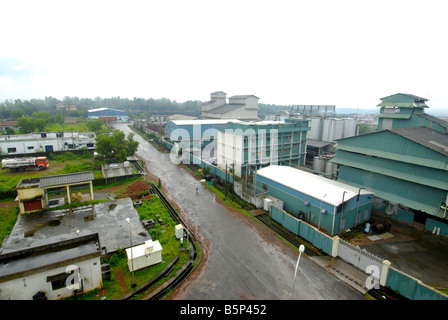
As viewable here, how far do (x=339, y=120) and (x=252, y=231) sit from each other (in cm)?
2499

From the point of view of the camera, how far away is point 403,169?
1659cm

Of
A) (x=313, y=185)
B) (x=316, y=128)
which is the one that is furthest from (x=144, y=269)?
(x=316, y=128)

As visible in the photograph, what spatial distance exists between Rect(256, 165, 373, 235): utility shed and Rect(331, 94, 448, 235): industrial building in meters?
2.11

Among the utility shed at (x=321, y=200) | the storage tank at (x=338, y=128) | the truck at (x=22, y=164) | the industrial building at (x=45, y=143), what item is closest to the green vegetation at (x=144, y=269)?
the utility shed at (x=321, y=200)

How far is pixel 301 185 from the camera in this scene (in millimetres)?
17594

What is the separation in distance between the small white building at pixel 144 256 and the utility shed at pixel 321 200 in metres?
9.82

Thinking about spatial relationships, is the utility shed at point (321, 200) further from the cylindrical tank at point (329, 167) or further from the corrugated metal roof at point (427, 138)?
the cylindrical tank at point (329, 167)

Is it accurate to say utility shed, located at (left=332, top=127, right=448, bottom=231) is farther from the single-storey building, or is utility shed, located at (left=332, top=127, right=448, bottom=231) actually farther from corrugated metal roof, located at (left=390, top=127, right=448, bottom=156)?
the single-storey building

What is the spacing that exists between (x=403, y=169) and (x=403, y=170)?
0.07 meters

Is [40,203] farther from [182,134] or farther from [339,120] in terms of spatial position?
[339,120]

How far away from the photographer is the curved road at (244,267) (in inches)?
406

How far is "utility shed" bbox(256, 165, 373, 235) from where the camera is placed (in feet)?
49.0
